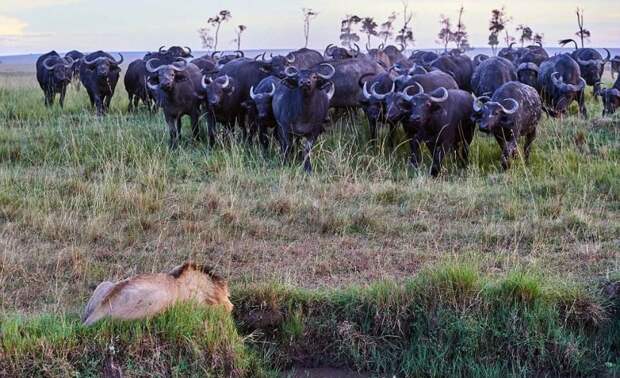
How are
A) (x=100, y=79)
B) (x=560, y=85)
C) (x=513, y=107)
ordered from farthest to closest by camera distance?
(x=100, y=79)
(x=560, y=85)
(x=513, y=107)

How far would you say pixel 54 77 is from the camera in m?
16.9

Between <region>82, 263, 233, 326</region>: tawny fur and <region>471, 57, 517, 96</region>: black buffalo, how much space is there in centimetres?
840

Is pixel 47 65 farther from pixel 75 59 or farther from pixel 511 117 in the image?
pixel 511 117

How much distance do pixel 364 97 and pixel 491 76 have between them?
2812mm

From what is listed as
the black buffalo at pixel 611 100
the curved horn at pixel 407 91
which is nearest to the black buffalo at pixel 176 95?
the curved horn at pixel 407 91

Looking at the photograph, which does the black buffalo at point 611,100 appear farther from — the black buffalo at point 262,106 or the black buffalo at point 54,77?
the black buffalo at point 54,77

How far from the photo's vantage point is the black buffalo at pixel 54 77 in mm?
16688

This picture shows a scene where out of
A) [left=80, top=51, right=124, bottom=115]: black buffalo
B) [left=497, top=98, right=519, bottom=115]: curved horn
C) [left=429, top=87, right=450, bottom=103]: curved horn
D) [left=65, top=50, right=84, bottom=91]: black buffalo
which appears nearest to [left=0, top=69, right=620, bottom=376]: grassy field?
[left=497, top=98, right=519, bottom=115]: curved horn

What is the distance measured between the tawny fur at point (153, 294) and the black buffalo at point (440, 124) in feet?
15.7

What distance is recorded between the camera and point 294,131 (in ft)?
33.1

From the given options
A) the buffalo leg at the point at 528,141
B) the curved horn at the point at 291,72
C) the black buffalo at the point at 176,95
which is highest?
the curved horn at the point at 291,72

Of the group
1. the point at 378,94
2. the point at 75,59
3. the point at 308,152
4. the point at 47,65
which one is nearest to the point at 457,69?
the point at 378,94

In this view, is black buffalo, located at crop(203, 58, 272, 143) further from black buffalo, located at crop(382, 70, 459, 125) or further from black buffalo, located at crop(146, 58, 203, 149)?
black buffalo, located at crop(382, 70, 459, 125)

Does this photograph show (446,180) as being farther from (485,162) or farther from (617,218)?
(617,218)
